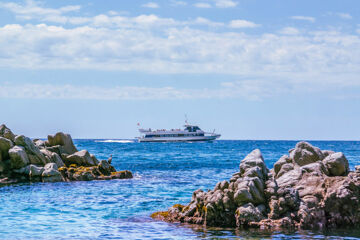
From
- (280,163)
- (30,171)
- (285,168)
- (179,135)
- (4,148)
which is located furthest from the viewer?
(179,135)

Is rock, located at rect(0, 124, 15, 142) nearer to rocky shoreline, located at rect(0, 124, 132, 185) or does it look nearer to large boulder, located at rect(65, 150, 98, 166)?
rocky shoreline, located at rect(0, 124, 132, 185)

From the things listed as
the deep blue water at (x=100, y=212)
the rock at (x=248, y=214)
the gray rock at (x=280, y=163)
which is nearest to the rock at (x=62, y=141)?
the deep blue water at (x=100, y=212)

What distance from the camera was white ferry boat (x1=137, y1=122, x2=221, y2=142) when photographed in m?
174

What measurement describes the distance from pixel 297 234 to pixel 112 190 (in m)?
18.1

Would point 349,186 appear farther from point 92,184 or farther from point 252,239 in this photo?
point 92,184

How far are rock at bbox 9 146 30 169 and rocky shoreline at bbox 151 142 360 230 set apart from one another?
20247 millimetres

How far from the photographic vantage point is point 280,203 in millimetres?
19875

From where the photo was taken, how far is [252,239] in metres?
17.5

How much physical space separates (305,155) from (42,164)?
24281 millimetres

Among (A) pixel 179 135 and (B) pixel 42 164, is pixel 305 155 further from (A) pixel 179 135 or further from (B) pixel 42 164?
(A) pixel 179 135

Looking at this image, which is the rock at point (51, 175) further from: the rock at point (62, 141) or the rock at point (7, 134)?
the rock at point (62, 141)

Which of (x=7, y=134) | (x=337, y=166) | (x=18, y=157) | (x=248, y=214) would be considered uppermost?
(x=7, y=134)

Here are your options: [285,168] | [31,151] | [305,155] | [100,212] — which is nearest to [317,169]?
[285,168]

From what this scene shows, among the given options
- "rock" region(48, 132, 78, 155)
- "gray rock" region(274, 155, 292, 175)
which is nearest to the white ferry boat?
"rock" region(48, 132, 78, 155)
